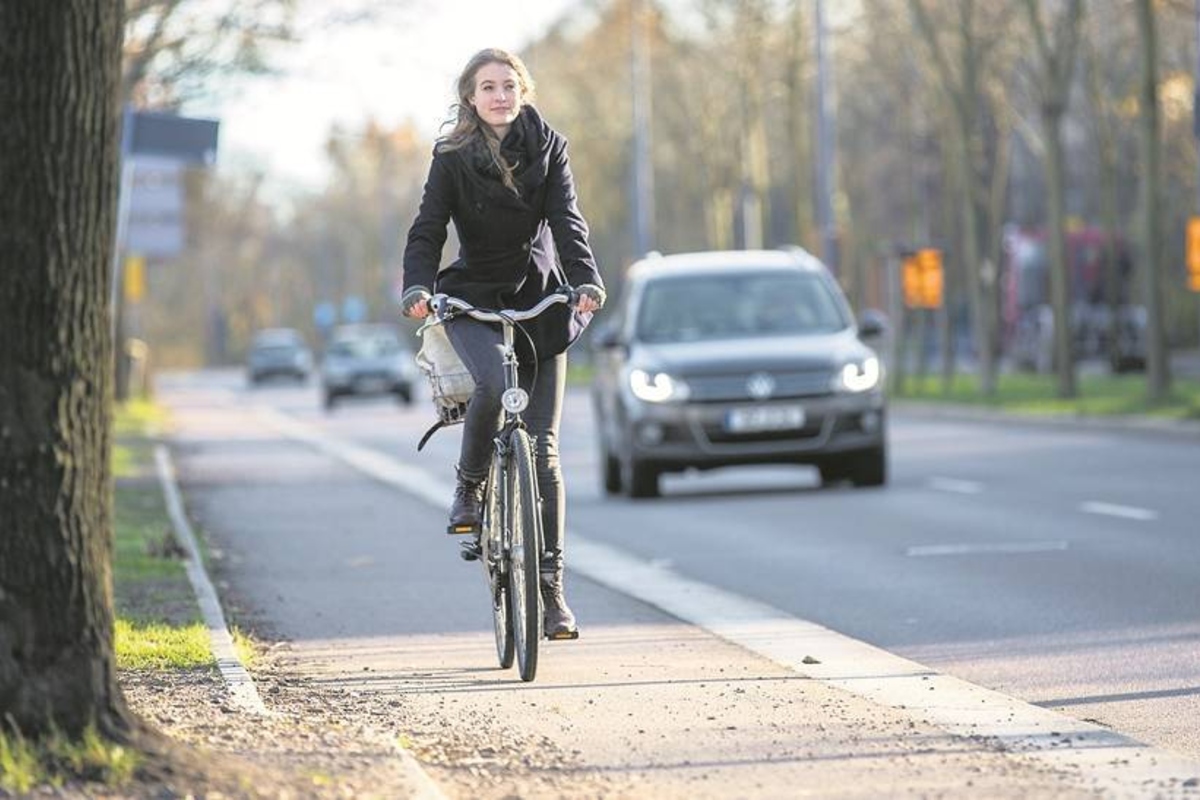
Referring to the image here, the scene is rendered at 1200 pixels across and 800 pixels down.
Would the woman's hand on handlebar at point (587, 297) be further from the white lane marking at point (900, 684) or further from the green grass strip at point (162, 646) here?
the green grass strip at point (162, 646)

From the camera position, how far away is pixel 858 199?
Result: 234 ft

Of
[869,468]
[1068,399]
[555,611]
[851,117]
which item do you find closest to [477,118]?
[555,611]

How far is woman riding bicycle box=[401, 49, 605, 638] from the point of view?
8.67 meters

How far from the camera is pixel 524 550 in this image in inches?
333

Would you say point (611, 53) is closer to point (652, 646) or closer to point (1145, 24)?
point (1145, 24)

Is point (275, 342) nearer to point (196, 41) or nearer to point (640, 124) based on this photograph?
point (640, 124)

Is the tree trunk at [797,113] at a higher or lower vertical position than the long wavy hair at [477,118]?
higher

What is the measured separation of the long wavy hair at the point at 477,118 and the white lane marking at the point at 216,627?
174 cm

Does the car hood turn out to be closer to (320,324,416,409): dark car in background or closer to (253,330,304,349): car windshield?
(320,324,416,409): dark car in background

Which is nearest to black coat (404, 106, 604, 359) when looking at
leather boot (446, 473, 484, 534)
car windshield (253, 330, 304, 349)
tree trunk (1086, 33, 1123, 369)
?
leather boot (446, 473, 484, 534)

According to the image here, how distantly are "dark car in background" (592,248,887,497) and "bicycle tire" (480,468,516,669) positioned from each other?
404 inches

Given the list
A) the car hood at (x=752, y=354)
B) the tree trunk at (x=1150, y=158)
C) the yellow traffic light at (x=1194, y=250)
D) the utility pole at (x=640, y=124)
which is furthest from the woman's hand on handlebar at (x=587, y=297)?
the utility pole at (x=640, y=124)

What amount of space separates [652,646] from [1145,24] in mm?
21397

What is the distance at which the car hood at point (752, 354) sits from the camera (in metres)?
19.5
